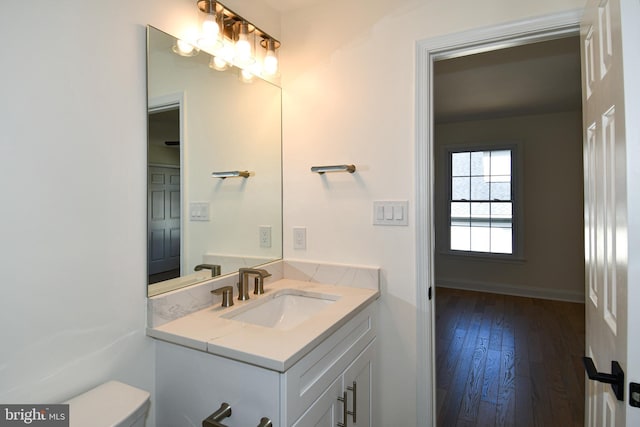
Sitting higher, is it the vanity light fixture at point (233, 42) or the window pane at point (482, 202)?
the vanity light fixture at point (233, 42)

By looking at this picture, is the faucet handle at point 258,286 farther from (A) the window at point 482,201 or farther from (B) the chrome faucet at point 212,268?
(A) the window at point 482,201

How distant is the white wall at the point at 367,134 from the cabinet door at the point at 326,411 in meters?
0.48

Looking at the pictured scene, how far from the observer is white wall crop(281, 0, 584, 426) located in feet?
5.31

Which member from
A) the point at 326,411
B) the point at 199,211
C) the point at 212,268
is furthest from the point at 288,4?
the point at 326,411

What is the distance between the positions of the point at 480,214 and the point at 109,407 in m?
4.88

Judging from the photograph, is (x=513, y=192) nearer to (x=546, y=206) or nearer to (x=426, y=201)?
(x=546, y=206)

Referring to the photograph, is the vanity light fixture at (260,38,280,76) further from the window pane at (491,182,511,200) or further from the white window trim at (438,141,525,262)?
the window pane at (491,182,511,200)

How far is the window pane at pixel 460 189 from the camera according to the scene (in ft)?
16.1

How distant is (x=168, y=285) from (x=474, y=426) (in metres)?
1.94

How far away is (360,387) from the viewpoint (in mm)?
1475

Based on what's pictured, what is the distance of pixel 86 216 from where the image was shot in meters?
1.07

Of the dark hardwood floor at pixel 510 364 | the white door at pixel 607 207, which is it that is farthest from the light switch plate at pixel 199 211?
the dark hardwood floor at pixel 510 364

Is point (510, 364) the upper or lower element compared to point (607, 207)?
lower

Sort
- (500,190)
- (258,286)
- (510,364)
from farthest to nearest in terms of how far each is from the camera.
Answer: (500,190) < (510,364) < (258,286)
